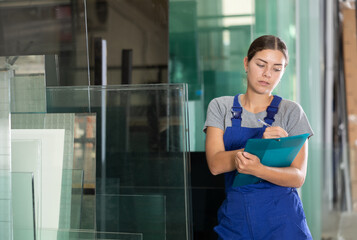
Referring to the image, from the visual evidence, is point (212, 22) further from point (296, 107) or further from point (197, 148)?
point (296, 107)

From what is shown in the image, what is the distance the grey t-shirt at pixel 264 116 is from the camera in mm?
1555

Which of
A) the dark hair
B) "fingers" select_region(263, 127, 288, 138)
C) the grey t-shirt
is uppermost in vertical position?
the dark hair

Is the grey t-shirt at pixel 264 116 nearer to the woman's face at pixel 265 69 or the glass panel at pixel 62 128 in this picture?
the woman's face at pixel 265 69

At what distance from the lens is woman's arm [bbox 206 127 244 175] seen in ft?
4.98

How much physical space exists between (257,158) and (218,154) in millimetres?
142

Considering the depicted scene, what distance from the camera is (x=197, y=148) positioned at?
2643 mm

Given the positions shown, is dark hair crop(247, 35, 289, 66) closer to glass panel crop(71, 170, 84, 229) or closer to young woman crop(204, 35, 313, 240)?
young woman crop(204, 35, 313, 240)

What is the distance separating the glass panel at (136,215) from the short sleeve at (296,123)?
620 mm

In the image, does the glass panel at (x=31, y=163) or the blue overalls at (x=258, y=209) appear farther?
the glass panel at (x=31, y=163)

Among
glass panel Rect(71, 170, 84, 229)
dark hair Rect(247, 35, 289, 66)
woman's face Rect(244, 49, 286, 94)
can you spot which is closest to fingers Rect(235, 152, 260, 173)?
woman's face Rect(244, 49, 286, 94)

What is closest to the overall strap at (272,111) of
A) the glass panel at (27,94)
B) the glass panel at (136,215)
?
the glass panel at (136,215)

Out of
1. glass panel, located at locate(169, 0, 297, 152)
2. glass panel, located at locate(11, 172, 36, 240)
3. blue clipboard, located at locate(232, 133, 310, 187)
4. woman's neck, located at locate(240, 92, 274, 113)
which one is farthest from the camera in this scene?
glass panel, located at locate(169, 0, 297, 152)

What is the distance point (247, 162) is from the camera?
1440 millimetres

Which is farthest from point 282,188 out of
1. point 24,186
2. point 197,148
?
point 197,148
